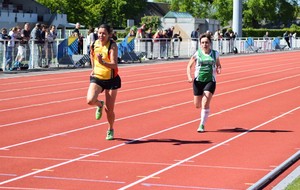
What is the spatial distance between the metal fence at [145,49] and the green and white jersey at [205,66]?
15346mm

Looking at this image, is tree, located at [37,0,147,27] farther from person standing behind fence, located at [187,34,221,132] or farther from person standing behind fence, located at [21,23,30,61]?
person standing behind fence, located at [187,34,221,132]

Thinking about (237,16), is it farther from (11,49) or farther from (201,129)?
(201,129)

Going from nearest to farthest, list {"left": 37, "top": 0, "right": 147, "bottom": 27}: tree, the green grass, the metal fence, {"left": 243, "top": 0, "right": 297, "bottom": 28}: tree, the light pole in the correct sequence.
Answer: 1. the green grass
2. the metal fence
3. the light pole
4. {"left": 37, "top": 0, "right": 147, "bottom": 27}: tree
5. {"left": 243, "top": 0, "right": 297, "bottom": 28}: tree

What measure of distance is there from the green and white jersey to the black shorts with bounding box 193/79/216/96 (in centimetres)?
7

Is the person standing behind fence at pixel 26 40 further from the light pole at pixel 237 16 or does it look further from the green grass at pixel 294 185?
the light pole at pixel 237 16

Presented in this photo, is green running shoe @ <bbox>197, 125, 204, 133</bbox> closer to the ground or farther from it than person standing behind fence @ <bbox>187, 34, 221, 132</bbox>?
closer to the ground

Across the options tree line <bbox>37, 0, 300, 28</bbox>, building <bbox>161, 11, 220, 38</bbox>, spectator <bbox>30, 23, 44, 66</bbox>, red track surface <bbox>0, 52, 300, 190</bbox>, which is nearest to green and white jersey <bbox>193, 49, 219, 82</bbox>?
red track surface <bbox>0, 52, 300, 190</bbox>

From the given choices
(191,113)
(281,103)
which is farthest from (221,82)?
(191,113)

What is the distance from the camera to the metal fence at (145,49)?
2767 centimetres

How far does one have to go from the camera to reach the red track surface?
903 cm

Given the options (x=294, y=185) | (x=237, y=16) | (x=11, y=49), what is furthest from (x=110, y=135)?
(x=237, y=16)

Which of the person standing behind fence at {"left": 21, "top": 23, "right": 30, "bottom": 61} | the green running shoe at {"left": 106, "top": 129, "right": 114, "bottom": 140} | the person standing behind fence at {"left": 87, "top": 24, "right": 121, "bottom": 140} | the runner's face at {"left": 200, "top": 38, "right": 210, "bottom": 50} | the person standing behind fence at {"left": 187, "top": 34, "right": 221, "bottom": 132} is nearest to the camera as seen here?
the person standing behind fence at {"left": 87, "top": 24, "right": 121, "bottom": 140}

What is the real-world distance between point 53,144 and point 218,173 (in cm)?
Result: 317

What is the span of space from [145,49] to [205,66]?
2515 cm
